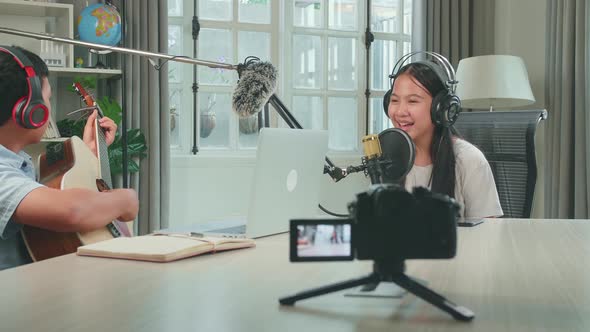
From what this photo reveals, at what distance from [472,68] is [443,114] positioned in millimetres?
1857

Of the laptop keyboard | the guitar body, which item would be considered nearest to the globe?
the guitar body

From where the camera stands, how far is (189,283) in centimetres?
93

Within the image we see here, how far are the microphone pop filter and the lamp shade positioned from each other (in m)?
2.28

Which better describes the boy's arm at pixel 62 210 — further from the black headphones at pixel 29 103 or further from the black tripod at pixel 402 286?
the black tripod at pixel 402 286

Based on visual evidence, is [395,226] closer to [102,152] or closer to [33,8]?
[102,152]

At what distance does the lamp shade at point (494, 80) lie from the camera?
359 centimetres

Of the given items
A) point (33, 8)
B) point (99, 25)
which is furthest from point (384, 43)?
point (33, 8)

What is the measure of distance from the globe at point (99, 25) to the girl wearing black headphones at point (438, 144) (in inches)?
69.1

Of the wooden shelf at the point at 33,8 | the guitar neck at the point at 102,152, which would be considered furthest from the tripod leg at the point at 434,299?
the wooden shelf at the point at 33,8

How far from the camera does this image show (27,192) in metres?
1.38

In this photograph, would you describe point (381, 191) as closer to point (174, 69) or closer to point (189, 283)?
point (189, 283)

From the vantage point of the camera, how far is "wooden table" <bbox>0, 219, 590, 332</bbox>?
72 centimetres

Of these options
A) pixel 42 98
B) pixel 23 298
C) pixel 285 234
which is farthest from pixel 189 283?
pixel 42 98

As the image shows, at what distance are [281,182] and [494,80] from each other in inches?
96.7
